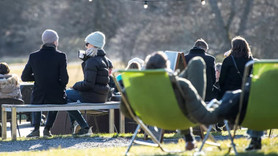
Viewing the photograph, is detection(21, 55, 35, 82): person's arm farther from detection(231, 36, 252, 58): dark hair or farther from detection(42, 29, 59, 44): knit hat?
detection(231, 36, 252, 58): dark hair

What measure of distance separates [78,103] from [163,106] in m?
4.41

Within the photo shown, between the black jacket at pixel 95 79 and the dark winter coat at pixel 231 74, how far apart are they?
196 cm

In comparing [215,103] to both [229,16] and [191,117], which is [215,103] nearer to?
[191,117]

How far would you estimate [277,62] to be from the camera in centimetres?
694

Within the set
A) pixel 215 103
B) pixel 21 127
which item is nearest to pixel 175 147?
pixel 215 103

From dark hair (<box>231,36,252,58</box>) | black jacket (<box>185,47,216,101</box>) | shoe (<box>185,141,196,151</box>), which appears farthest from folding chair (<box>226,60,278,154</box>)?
black jacket (<box>185,47,216,101</box>)

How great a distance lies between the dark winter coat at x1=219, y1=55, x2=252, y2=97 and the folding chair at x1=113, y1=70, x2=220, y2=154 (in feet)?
10.7

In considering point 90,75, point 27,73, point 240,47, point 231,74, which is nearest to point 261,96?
point 240,47

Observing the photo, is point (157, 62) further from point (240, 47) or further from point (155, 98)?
point (240, 47)

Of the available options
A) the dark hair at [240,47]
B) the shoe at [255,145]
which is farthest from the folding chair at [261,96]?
the dark hair at [240,47]

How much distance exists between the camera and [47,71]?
11.0 metres

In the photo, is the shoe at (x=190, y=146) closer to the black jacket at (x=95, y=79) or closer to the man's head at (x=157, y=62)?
the man's head at (x=157, y=62)

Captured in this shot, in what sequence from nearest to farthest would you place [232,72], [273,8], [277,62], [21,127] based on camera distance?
[277,62] → [232,72] → [21,127] → [273,8]

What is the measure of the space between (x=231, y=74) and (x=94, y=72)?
87.1 inches
